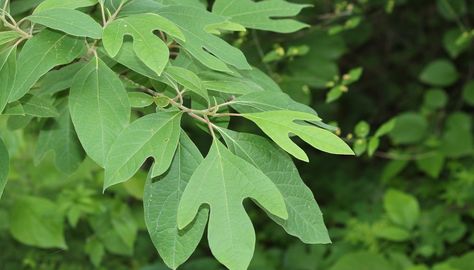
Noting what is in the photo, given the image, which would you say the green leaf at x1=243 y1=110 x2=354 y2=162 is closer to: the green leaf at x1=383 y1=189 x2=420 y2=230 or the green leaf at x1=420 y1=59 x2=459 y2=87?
the green leaf at x1=383 y1=189 x2=420 y2=230

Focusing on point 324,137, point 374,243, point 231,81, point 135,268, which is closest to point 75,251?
point 135,268

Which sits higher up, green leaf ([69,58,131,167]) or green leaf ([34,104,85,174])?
green leaf ([69,58,131,167])

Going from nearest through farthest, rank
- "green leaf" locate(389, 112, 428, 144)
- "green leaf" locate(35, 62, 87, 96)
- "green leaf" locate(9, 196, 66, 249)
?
"green leaf" locate(35, 62, 87, 96)
"green leaf" locate(9, 196, 66, 249)
"green leaf" locate(389, 112, 428, 144)

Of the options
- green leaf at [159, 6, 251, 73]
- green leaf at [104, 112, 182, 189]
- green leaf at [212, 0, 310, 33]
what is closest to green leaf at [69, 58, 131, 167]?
green leaf at [104, 112, 182, 189]

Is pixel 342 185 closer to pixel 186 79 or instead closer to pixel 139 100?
pixel 139 100

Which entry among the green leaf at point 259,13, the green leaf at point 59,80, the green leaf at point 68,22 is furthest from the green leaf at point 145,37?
the green leaf at point 259,13

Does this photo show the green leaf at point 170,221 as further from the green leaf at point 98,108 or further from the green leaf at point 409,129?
the green leaf at point 409,129
